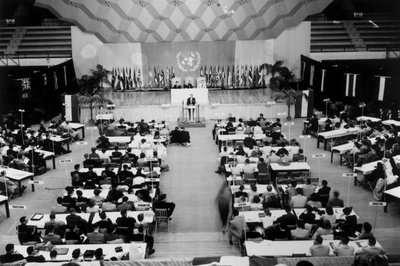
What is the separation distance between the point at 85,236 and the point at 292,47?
2279 cm

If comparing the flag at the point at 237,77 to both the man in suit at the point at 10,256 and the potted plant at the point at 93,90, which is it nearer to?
the potted plant at the point at 93,90

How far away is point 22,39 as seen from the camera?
33.9 m

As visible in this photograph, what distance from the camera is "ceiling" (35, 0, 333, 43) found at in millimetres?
29625

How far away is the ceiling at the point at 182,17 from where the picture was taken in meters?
29.6

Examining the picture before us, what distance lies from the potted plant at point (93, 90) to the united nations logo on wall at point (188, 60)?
4.43 metres

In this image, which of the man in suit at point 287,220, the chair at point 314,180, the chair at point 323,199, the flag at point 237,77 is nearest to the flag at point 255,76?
the flag at point 237,77

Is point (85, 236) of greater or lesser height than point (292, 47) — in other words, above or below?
below

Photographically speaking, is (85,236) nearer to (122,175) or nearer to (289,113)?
(122,175)

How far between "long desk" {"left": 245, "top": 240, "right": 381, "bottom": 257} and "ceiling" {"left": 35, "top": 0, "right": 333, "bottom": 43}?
67.7 ft

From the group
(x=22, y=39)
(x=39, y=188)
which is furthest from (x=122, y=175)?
(x=22, y=39)

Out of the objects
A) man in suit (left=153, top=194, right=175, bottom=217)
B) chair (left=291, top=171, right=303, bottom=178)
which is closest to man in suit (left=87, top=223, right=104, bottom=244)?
man in suit (left=153, top=194, right=175, bottom=217)

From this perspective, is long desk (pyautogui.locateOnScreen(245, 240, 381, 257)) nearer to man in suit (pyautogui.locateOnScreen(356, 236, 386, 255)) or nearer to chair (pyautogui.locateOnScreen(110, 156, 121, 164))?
man in suit (pyautogui.locateOnScreen(356, 236, 386, 255))

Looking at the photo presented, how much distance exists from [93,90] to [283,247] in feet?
62.8

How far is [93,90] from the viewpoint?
Result: 28.2 meters
